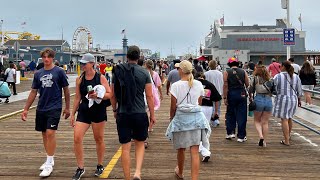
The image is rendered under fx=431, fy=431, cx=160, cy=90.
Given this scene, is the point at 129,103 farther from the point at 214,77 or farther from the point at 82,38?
the point at 82,38

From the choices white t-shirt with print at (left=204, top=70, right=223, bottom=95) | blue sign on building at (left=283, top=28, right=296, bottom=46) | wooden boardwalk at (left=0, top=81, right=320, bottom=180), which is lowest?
wooden boardwalk at (left=0, top=81, right=320, bottom=180)

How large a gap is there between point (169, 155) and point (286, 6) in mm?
14337

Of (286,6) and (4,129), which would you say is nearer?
(4,129)

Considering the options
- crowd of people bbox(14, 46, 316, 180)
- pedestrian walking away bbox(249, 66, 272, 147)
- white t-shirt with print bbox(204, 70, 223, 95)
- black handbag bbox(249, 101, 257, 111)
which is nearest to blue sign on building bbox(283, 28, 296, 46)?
white t-shirt with print bbox(204, 70, 223, 95)

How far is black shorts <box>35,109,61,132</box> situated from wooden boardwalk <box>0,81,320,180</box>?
2.38 feet

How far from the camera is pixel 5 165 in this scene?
278 inches

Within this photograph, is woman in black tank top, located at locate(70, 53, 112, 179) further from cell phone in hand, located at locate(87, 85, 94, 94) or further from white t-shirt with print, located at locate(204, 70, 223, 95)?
white t-shirt with print, located at locate(204, 70, 223, 95)

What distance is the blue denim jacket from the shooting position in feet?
18.7

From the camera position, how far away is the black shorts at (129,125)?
5.53 meters

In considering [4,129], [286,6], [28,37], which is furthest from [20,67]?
[28,37]

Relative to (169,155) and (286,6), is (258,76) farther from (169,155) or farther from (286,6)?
(286,6)

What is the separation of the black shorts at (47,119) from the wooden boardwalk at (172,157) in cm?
73

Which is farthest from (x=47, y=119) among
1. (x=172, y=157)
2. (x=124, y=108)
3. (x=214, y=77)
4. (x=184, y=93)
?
(x=214, y=77)

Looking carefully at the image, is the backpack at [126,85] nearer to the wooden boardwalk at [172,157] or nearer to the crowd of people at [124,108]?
the crowd of people at [124,108]
